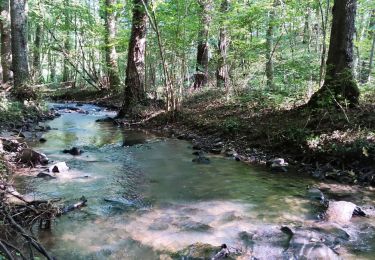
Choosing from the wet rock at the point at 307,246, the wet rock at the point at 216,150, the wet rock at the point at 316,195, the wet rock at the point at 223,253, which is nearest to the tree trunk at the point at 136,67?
the wet rock at the point at 216,150

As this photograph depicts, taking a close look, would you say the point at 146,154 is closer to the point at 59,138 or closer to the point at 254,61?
the point at 59,138

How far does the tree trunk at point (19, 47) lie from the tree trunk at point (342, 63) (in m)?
9.66

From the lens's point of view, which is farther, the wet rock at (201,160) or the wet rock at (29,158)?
the wet rock at (201,160)

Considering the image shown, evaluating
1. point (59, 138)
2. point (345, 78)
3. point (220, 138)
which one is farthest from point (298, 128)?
point (59, 138)

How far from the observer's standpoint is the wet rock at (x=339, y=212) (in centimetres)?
496

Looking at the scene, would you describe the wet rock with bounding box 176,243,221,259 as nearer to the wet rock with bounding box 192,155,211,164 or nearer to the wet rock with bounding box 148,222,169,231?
the wet rock with bounding box 148,222,169,231

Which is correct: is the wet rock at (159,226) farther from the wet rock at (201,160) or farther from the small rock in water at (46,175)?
the wet rock at (201,160)

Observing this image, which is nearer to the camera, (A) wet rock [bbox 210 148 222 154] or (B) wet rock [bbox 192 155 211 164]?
(B) wet rock [bbox 192 155 211 164]

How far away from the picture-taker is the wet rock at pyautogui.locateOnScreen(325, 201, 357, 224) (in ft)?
16.3

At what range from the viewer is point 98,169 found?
7.32 m

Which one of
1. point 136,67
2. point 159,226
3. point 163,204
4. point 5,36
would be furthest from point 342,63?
point 5,36

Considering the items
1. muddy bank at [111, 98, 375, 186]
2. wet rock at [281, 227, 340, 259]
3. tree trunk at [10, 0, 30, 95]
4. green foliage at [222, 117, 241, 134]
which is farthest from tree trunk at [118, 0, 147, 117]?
wet rock at [281, 227, 340, 259]

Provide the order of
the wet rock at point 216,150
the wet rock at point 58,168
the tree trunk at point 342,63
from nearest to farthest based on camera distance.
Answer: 1. the wet rock at point 58,168
2. the tree trunk at point 342,63
3. the wet rock at point 216,150

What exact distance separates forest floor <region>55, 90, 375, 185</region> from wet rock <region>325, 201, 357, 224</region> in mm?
1645
